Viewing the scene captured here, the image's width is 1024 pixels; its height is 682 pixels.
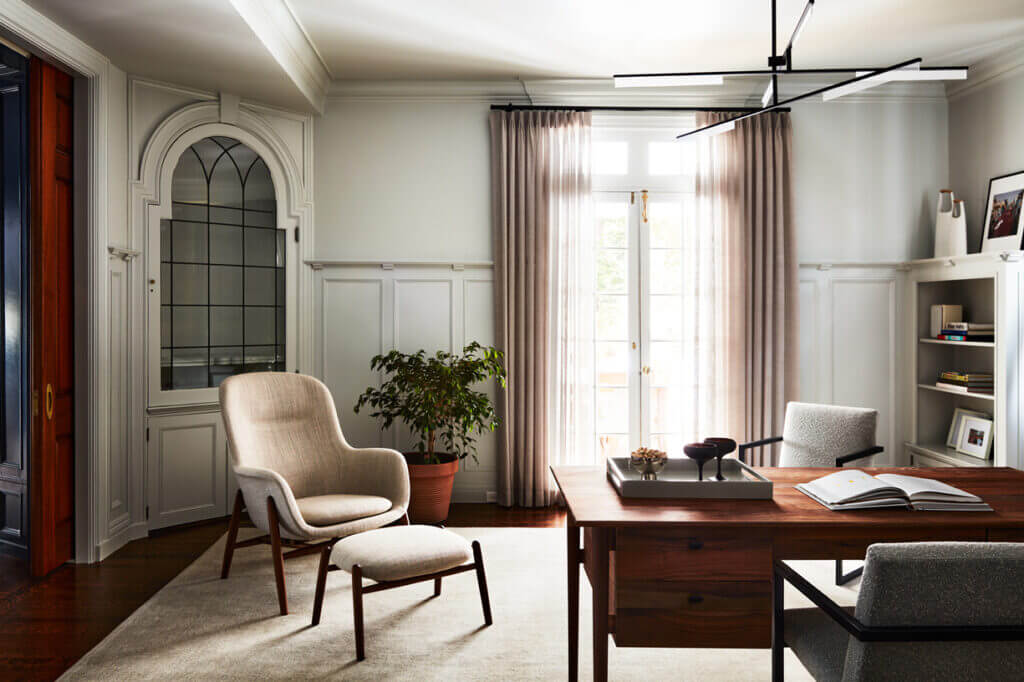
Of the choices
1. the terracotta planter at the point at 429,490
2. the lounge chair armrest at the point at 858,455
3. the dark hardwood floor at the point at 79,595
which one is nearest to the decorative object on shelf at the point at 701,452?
the lounge chair armrest at the point at 858,455

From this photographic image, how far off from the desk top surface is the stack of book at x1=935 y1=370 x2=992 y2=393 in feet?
6.65

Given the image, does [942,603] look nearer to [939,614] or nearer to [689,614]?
[939,614]

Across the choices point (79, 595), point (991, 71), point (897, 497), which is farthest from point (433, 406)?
point (991, 71)

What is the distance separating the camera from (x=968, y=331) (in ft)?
14.1

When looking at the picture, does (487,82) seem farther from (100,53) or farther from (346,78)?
(100,53)

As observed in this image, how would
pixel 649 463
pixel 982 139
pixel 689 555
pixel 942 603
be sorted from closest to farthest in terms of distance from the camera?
pixel 942 603, pixel 689 555, pixel 649 463, pixel 982 139

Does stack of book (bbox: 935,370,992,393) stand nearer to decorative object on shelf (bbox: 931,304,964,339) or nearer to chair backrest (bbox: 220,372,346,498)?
decorative object on shelf (bbox: 931,304,964,339)

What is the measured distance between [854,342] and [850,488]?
2.99 meters

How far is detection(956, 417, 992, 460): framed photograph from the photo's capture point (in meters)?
4.23

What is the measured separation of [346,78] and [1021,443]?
472cm

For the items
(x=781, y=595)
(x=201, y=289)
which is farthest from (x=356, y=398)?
(x=781, y=595)

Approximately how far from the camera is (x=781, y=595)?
1.83m

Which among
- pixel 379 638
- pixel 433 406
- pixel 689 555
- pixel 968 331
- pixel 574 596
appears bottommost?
pixel 379 638

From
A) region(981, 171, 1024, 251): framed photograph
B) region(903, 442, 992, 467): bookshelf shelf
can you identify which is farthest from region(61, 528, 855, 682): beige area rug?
region(981, 171, 1024, 251): framed photograph
